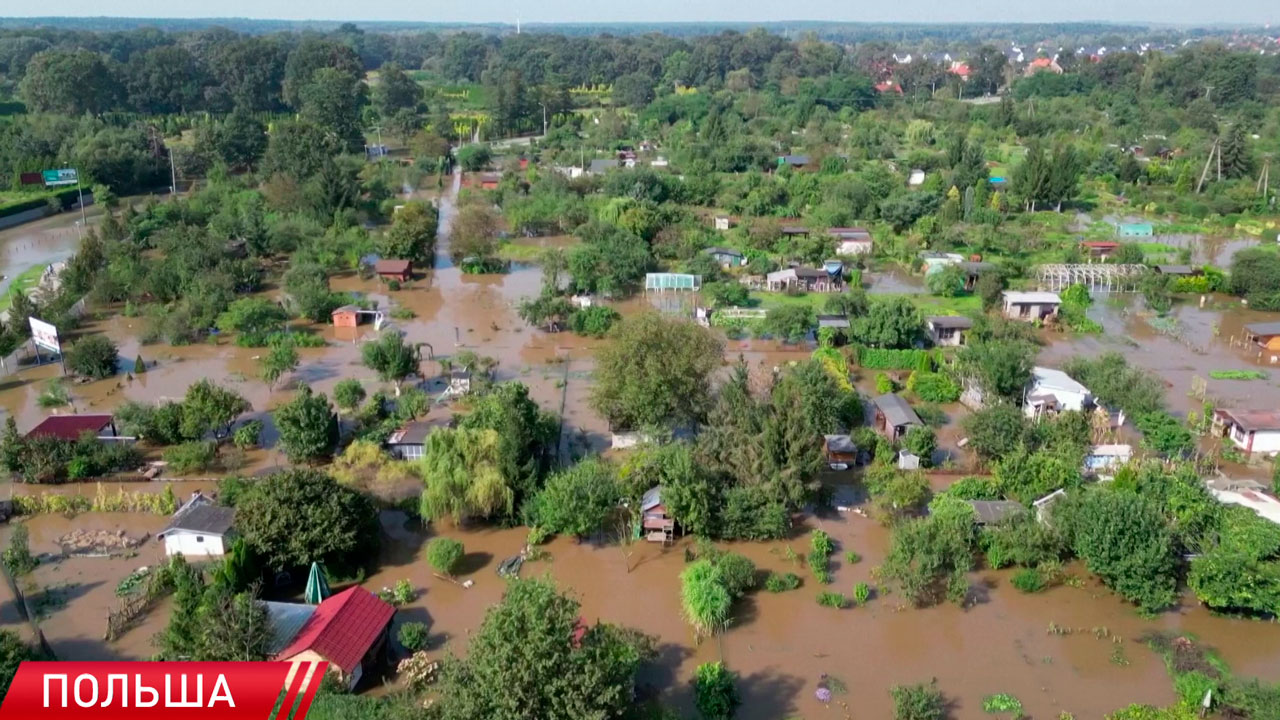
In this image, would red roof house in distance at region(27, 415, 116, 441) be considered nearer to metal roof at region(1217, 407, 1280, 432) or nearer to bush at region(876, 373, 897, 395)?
bush at region(876, 373, 897, 395)

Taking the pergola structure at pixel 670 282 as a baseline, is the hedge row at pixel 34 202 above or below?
above

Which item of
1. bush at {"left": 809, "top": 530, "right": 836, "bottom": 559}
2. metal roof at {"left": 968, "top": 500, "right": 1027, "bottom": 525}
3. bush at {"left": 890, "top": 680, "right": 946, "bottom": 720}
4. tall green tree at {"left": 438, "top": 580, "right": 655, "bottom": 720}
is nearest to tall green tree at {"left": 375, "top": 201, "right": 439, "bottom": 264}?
bush at {"left": 809, "top": 530, "right": 836, "bottom": 559}

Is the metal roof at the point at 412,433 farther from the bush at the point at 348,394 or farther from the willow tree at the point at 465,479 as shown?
the bush at the point at 348,394

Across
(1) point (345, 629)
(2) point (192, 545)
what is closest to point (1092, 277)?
(1) point (345, 629)

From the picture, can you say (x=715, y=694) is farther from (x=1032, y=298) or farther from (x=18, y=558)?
(x=1032, y=298)

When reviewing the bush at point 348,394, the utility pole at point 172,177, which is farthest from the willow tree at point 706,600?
the utility pole at point 172,177

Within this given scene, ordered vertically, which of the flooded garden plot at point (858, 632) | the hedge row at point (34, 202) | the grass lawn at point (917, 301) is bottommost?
the flooded garden plot at point (858, 632)
